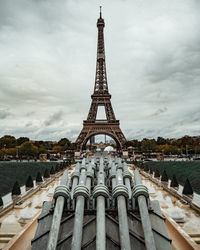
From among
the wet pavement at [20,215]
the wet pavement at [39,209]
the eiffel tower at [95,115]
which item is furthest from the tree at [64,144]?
the wet pavement at [39,209]

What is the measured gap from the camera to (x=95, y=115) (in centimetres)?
5369

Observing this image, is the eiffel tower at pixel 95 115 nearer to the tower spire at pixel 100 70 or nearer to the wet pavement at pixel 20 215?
the tower spire at pixel 100 70

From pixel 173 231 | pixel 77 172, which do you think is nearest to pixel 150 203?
pixel 77 172

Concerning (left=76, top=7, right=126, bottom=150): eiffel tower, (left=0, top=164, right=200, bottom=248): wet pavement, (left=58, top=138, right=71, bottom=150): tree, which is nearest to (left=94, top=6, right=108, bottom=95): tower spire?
(left=76, top=7, right=126, bottom=150): eiffel tower

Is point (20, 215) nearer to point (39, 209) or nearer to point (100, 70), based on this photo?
point (39, 209)

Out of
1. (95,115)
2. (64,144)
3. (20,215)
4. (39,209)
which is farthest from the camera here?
(64,144)

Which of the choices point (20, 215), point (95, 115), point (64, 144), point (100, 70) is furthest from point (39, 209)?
point (64, 144)

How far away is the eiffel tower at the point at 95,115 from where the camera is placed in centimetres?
5051

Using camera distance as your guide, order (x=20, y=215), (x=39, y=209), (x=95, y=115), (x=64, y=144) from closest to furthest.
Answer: (x=20, y=215)
(x=39, y=209)
(x=95, y=115)
(x=64, y=144)

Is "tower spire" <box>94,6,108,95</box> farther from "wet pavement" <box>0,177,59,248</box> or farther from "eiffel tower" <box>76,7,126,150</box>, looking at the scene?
"wet pavement" <box>0,177,59,248</box>

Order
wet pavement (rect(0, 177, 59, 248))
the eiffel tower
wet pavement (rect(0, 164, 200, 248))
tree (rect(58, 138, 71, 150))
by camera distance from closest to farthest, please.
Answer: wet pavement (rect(0, 177, 59, 248)) < wet pavement (rect(0, 164, 200, 248)) < the eiffel tower < tree (rect(58, 138, 71, 150))

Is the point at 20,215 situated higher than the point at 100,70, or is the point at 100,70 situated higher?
the point at 100,70

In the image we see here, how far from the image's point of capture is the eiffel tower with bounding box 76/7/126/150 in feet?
166

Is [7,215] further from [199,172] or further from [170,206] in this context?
[199,172]
